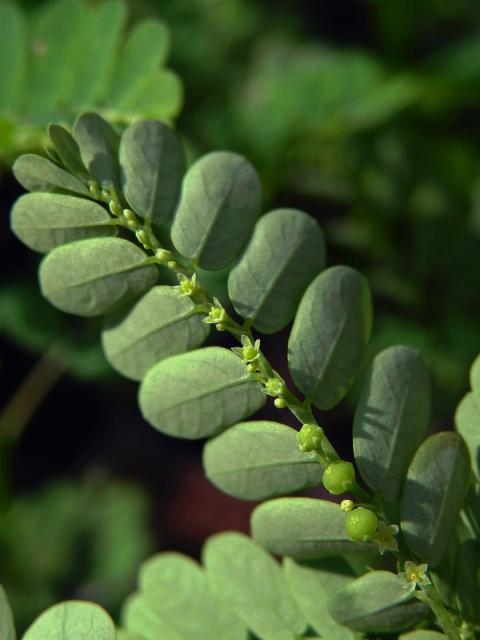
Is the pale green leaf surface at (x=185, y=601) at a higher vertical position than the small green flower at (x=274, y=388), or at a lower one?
lower

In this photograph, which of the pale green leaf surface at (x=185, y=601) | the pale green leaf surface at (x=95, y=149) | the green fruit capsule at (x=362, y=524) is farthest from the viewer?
the pale green leaf surface at (x=185, y=601)

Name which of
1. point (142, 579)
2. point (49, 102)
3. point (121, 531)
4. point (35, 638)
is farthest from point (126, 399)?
point (35, 638)

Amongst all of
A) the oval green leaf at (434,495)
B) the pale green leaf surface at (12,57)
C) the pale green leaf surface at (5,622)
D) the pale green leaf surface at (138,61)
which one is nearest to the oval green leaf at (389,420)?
the oval green leaf at (434,495)

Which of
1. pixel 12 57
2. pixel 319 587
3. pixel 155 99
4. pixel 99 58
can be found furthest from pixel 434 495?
pixel 12 57

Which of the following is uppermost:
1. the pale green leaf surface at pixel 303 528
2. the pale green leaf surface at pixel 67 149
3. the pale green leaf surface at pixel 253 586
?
the pale green leaf surface at pixel 67 149

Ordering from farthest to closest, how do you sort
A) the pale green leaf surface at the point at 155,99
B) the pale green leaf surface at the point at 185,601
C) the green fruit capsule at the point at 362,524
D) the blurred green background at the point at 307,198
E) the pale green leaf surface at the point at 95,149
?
the blurred green background at the point at 307,198 < the pale green leaf surface at the point at 155,99 < the pale green leaf surface at the point at 185,601 < the pale green leaf surface at the point at 95,149 < the green fruit capsule at the point at 362,524

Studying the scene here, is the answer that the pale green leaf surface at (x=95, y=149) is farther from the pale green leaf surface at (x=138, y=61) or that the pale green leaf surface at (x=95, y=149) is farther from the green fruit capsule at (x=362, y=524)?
the pale green leaf surface at (x=138, y=61)

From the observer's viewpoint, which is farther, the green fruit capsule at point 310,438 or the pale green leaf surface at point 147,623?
the pale green leaf surface at point 147,623
